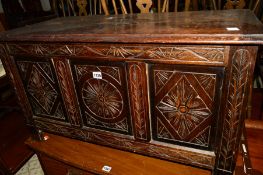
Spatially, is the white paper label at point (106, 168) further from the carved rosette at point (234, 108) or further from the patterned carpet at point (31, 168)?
the patterned carpet at point (31, 168)

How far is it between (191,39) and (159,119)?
1.34 ft

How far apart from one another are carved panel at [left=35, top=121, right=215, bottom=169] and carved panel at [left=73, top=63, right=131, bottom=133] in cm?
6

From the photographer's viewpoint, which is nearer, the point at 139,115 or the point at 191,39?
the point at 191,39

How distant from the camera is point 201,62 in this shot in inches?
30.1

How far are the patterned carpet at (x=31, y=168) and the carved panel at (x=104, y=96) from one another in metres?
1.05

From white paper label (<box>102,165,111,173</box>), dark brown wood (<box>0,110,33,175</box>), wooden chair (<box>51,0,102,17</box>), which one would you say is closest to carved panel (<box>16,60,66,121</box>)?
white paper label (<box>102,165,111,173</box>)

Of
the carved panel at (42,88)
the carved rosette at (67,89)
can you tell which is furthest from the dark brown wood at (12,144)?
the carved rosette at (67,89)

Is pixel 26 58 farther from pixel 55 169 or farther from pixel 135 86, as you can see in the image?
pixel 55 169

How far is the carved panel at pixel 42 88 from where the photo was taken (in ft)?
A: 3.66

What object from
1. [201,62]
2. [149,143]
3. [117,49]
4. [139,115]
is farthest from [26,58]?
[201,62]

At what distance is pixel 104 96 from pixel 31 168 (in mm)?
1332

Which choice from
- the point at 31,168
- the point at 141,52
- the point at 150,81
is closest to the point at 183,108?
the point at 150,81

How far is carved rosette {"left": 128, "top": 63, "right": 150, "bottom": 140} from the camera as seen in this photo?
2.93ft

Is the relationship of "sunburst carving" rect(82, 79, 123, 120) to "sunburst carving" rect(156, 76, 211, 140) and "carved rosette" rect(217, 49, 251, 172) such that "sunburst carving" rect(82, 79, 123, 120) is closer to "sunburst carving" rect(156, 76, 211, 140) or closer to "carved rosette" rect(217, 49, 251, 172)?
"sunburst carving" rect(156, 76, 211, 140)
